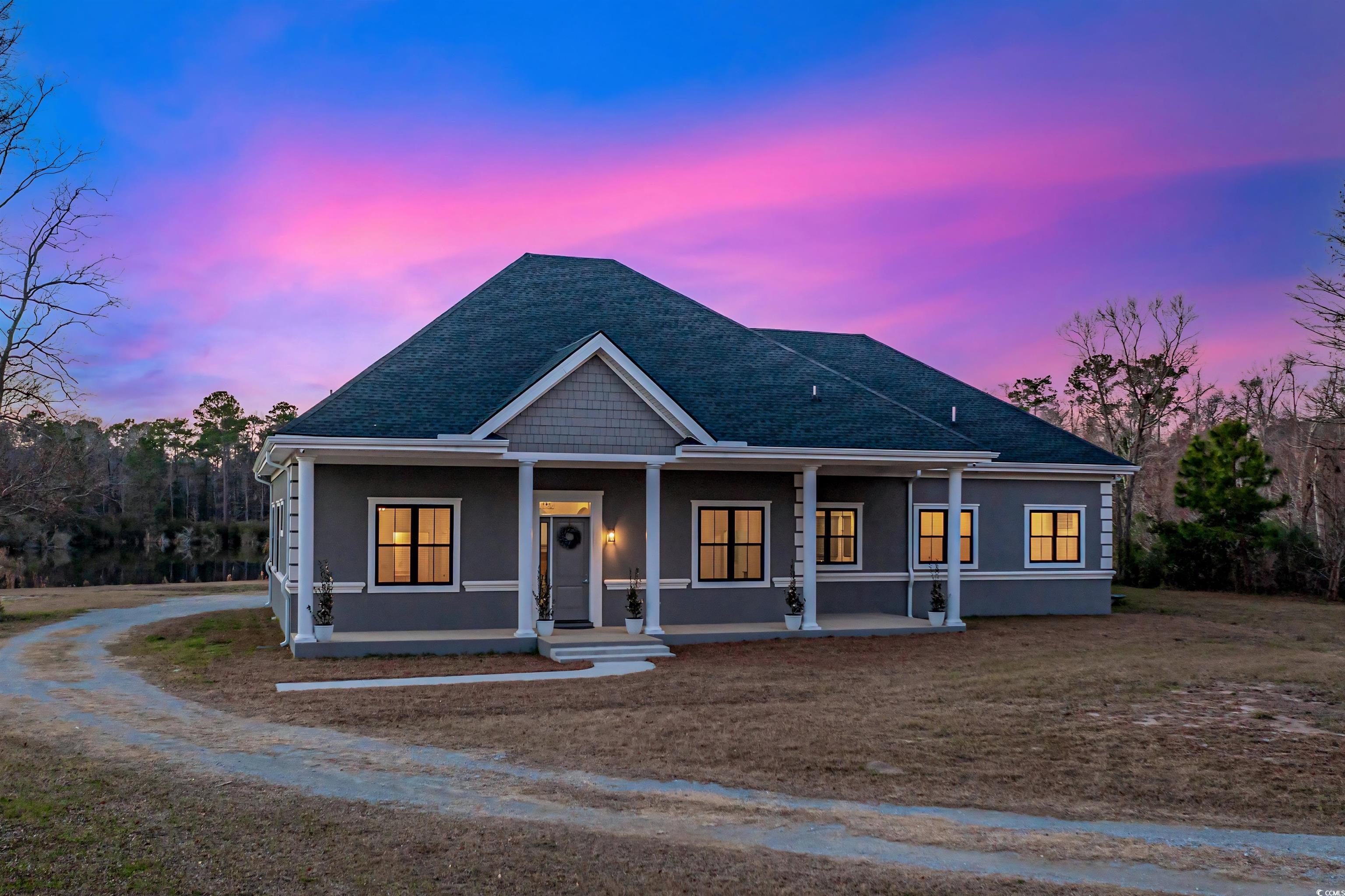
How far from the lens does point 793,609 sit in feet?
54.8

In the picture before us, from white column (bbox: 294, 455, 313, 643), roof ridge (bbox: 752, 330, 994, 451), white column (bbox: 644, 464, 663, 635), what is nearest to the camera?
white column (bbox: 294, 455, 313, 643)

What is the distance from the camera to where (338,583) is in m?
15.0

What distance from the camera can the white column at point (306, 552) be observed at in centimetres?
1395

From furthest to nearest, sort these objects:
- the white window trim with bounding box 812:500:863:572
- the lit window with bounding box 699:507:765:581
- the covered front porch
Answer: the white window trim with bounding box 812:500:863:572 → the lit window with bounding box 699:507:765:581 → the covered front porch

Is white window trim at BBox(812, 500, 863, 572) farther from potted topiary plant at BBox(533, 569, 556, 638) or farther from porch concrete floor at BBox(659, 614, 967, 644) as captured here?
potted topiary plant at BBox(533, 569, 556, 638)

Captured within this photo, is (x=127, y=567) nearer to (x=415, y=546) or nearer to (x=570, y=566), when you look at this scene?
(x=415, y=546)

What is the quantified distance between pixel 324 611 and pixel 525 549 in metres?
3.26

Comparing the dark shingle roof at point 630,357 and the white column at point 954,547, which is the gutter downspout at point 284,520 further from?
the white column at point 954,547

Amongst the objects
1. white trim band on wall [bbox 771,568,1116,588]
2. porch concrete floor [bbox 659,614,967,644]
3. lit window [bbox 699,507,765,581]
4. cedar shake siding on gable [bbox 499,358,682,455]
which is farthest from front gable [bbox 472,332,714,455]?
white trim band on wall [bbox 771,568,1116,588]

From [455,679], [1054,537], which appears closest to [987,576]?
[1054,537]

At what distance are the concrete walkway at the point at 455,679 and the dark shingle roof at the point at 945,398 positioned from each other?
11238mm

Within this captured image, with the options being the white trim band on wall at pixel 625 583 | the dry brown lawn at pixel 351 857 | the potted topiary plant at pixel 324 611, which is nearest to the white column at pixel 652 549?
the white trim band on wall at pixel 625 583

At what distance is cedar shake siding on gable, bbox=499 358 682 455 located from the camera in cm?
1475

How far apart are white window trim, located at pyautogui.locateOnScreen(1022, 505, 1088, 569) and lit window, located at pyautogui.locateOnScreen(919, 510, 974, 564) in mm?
1491
